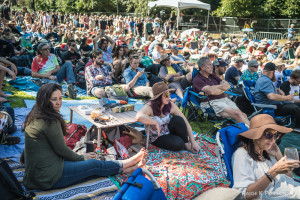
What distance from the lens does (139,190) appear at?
2006 mm

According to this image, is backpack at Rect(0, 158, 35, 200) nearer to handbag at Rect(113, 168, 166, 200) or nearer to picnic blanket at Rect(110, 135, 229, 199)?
picnic blanket at Rect(110, 135, 229, 199)

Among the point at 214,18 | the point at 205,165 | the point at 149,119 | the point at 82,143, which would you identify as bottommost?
the point at 205,165

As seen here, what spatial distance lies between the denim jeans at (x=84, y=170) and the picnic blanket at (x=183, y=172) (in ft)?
0.65

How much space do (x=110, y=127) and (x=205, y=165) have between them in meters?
1.49

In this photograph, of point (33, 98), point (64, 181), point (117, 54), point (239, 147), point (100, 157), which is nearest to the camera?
point (239, 147)

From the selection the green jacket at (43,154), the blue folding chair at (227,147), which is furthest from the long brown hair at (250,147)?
the green jacket at (43,154)

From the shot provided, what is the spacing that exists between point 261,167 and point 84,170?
73.6 inches

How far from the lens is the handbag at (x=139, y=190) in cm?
195

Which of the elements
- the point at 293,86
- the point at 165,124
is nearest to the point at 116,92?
the point at 165,124

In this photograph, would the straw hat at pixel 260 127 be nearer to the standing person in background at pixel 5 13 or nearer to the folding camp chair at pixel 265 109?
the folding camp chair at pixel 265 109

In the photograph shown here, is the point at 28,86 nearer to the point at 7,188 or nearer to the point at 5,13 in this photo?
the point at 7,188

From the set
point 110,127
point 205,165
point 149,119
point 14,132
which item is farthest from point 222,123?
point 14,132

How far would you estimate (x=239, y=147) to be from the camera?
2941mm

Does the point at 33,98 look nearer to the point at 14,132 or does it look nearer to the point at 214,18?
the point at 14,132
